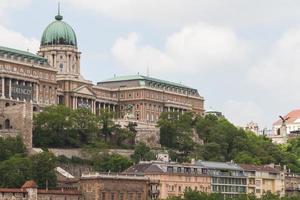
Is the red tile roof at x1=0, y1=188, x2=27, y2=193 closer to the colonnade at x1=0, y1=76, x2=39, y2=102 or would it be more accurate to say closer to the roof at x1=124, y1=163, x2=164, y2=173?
the roof at x1=124, y1=163, x2=164, y2=173

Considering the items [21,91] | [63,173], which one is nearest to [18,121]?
[63,173]

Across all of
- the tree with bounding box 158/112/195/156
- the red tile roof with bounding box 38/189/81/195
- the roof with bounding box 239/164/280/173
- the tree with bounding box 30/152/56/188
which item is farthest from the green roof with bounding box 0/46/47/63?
the red tile roof with bounding box 38/189/81/195

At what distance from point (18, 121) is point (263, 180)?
36.0 meters

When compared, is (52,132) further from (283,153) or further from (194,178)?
(283,153)

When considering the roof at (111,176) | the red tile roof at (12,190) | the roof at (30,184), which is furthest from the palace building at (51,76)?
the red tile roof at (12,190)

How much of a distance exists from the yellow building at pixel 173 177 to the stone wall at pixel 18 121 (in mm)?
18213

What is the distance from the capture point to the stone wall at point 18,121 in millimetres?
142625

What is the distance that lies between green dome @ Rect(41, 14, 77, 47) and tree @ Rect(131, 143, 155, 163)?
45307 mm

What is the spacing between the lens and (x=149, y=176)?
128 metres

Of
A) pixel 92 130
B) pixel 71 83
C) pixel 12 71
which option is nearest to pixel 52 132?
pixel 92 130

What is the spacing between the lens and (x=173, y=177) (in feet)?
427

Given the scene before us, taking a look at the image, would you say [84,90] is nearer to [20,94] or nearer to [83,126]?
[20,94]

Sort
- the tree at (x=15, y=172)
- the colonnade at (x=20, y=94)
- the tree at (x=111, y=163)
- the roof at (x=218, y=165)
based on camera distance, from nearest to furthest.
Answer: the tree at (x=15, y=172) < the roof at (x=218, y=165) < the tree at (x=111, y=163) < the colonnade at (x=20, y=94)

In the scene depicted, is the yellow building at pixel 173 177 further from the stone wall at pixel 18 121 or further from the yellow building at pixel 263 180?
the stone wall at pixel 18 121
